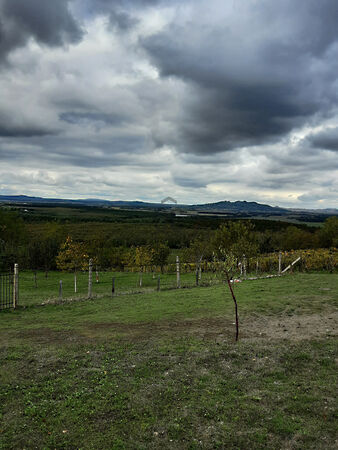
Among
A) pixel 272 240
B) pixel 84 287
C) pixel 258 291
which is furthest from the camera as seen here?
pixel 272 240

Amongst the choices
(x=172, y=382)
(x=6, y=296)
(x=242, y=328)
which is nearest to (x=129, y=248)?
(x=6, y=296)

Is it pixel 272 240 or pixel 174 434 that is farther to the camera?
pixel 272 240

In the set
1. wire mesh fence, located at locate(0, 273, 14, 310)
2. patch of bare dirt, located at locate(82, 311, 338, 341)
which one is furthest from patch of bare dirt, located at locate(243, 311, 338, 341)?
wire mesh fence, located at locate(0, 273, 14, 310)

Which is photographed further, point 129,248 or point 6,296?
point 129,248

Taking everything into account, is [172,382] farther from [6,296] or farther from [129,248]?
[129,248]

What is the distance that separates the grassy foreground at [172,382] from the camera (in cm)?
602

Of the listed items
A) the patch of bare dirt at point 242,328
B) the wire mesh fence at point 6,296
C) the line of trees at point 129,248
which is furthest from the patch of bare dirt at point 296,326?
the wire mesh fence at point 6,296

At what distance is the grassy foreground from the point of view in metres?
6.02

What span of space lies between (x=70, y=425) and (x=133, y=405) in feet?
4.40

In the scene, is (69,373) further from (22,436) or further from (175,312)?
(175,312)

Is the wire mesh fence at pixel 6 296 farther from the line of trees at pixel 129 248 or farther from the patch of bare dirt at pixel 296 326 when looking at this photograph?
the patch of bare dirt at pixel 296 326

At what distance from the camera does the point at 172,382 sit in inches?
315

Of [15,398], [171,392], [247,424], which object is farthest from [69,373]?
[247,424]

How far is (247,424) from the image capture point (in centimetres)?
629
